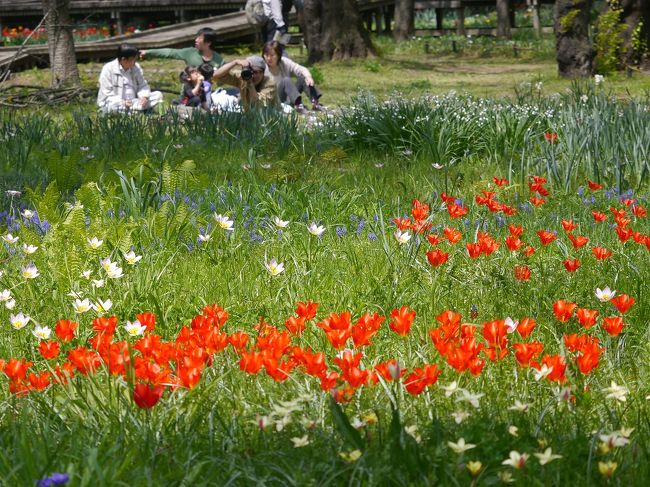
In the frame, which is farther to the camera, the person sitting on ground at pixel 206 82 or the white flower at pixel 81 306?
the person sitting on ground at pixel 206 82

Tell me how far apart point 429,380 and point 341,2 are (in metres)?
16.4

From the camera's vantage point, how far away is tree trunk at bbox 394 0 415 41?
23531 millimetres

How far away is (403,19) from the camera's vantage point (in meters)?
23.8

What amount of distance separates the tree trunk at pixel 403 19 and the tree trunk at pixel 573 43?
932cm

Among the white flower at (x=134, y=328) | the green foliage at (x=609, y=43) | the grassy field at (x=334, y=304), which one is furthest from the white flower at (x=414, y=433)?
the green foliage at (x=609, y=43)

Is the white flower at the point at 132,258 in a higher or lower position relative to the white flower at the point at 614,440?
lower

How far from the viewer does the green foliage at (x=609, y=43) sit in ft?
45.4

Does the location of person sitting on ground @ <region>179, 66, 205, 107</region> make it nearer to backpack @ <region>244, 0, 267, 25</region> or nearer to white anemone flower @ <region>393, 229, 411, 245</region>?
backpack @ <region>244, 0, 267, 25</region>

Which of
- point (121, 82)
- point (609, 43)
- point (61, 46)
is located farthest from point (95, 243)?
point (609, 43)

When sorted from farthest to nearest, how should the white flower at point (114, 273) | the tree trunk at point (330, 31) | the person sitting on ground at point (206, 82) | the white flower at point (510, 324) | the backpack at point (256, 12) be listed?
1. the tree trunk at point (330, 31)
2. the backpack at point (256, 12)
3. the person sitting on ground at point (206, 82)
4. the white flower at point (114, 273)
5. the white flower at point (510, 324)

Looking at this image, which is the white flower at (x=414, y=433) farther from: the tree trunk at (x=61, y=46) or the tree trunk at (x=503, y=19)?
the tree trunk at (x=503, y=19)

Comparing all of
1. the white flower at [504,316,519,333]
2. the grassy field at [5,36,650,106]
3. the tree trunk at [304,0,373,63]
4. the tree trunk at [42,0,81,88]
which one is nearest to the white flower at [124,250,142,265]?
the white flower at [504,316,519,333]

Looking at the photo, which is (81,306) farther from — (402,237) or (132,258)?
(402,237)

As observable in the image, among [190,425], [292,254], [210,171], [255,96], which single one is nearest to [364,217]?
[292,254]
